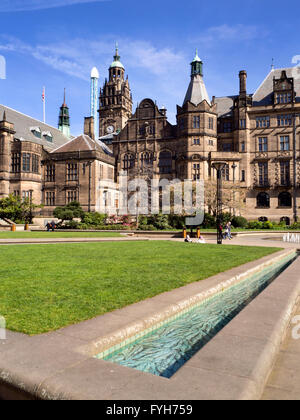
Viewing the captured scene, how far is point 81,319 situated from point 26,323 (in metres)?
0.78

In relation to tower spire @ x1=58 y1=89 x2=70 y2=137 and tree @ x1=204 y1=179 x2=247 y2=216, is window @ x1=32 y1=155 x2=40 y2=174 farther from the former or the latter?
tower spire @ x1=58 y1=89 x2=70 y2=137

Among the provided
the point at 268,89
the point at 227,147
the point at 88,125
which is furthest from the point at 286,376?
the point at 88,125

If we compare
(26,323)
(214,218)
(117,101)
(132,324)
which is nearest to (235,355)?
(132,324)

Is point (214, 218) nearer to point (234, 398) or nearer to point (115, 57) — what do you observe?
point (234, 398)

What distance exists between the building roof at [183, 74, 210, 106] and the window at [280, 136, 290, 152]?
13282 mm

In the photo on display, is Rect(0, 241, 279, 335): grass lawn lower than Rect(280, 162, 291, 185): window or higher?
lower

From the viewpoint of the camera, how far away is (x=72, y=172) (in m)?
50.7

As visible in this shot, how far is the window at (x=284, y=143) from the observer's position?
47.4m

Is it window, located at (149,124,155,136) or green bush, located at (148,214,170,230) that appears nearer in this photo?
green bush, located at (148,214,170,230)

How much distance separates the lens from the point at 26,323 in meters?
4.35

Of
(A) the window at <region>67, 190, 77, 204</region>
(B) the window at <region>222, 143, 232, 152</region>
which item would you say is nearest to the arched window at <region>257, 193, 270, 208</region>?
(B) the window at <region>222, 143, 232, 152</region>

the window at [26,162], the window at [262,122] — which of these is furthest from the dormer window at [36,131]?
the window at [262,122]

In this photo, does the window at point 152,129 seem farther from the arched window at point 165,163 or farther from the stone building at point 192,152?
the arched window at point 165,163

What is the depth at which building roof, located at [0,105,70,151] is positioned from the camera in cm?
5272
